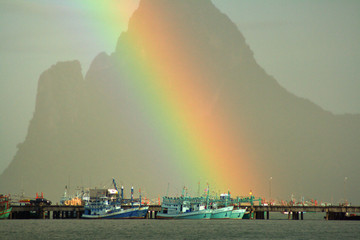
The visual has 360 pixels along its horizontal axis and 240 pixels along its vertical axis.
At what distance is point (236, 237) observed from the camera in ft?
431

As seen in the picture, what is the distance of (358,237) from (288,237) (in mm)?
14786

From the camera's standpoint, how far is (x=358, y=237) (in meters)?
134

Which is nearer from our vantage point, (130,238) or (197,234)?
(130,238)

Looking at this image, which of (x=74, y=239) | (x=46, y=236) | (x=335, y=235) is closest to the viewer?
(x=74, y=239)

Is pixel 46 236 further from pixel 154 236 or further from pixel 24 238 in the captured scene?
pixel 154 236

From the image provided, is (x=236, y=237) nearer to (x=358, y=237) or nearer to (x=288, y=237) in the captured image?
(x=288, y=237)

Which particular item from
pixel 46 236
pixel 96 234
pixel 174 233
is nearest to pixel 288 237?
pixel 174 233

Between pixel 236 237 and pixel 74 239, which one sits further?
pixel 236 237

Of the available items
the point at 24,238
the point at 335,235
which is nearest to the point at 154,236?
the point at 24,238

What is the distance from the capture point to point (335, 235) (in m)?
140

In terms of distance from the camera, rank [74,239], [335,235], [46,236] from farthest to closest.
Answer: [335,235] → [46,236] → [74,239]

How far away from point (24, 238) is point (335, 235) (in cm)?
6504

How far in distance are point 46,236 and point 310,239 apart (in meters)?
52.3

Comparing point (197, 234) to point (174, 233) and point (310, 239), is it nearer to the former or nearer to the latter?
point (174, 233)
